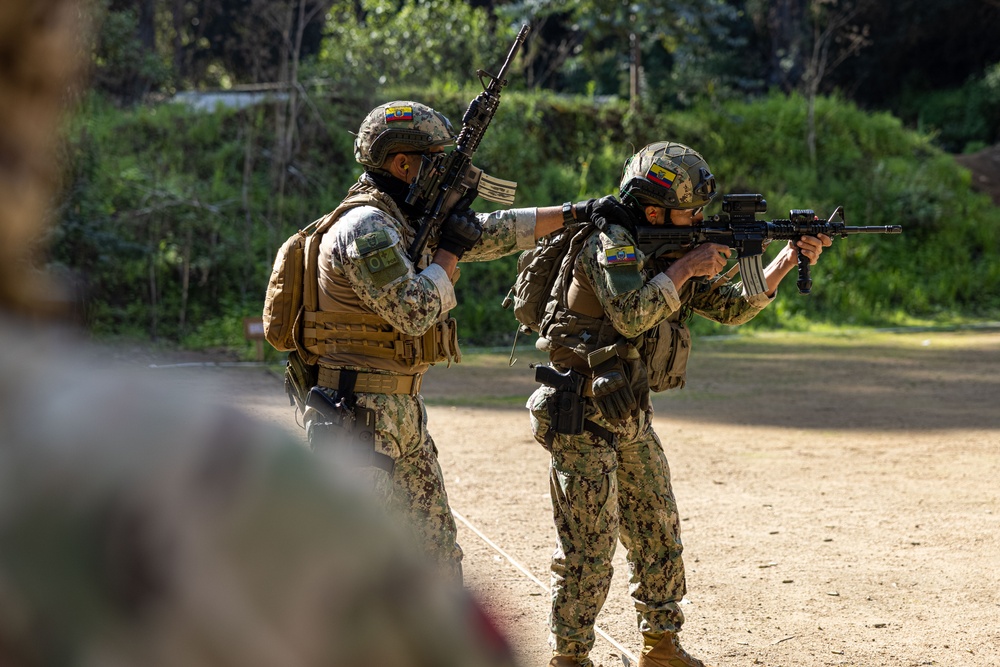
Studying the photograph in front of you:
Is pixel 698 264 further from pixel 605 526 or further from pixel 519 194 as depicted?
pixel 519 194

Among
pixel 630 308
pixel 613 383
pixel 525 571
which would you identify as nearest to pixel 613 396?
pixel 613 383

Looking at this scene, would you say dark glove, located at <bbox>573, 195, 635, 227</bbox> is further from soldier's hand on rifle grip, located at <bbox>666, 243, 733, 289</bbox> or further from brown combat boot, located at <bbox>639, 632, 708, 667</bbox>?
brown combat boot, located at <bbox>639, 632, 708, 667</bbox>

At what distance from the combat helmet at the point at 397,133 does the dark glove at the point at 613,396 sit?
99 centimetres

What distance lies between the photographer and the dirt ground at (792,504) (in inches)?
187

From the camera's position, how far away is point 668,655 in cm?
405

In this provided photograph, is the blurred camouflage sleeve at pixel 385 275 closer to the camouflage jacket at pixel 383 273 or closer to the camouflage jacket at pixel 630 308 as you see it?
the camouflage jacket at pixel 383 273

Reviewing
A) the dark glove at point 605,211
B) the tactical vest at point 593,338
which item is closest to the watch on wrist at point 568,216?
the dark glove at point 605,211

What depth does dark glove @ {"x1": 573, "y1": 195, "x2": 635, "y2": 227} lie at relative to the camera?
4.02 metres

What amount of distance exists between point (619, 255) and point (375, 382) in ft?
3.12

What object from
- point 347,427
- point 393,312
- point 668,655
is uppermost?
point 393,312

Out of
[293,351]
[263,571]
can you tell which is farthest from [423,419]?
[263,571]

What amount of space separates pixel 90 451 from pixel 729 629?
4.57 metres

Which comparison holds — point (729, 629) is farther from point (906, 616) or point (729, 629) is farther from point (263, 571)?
point (263, 571)

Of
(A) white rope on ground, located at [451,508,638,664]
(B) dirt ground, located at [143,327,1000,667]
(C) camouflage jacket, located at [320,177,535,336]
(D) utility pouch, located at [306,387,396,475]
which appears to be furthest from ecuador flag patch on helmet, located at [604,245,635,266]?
(A) white rope on ground, located at [451,508,638,664]
